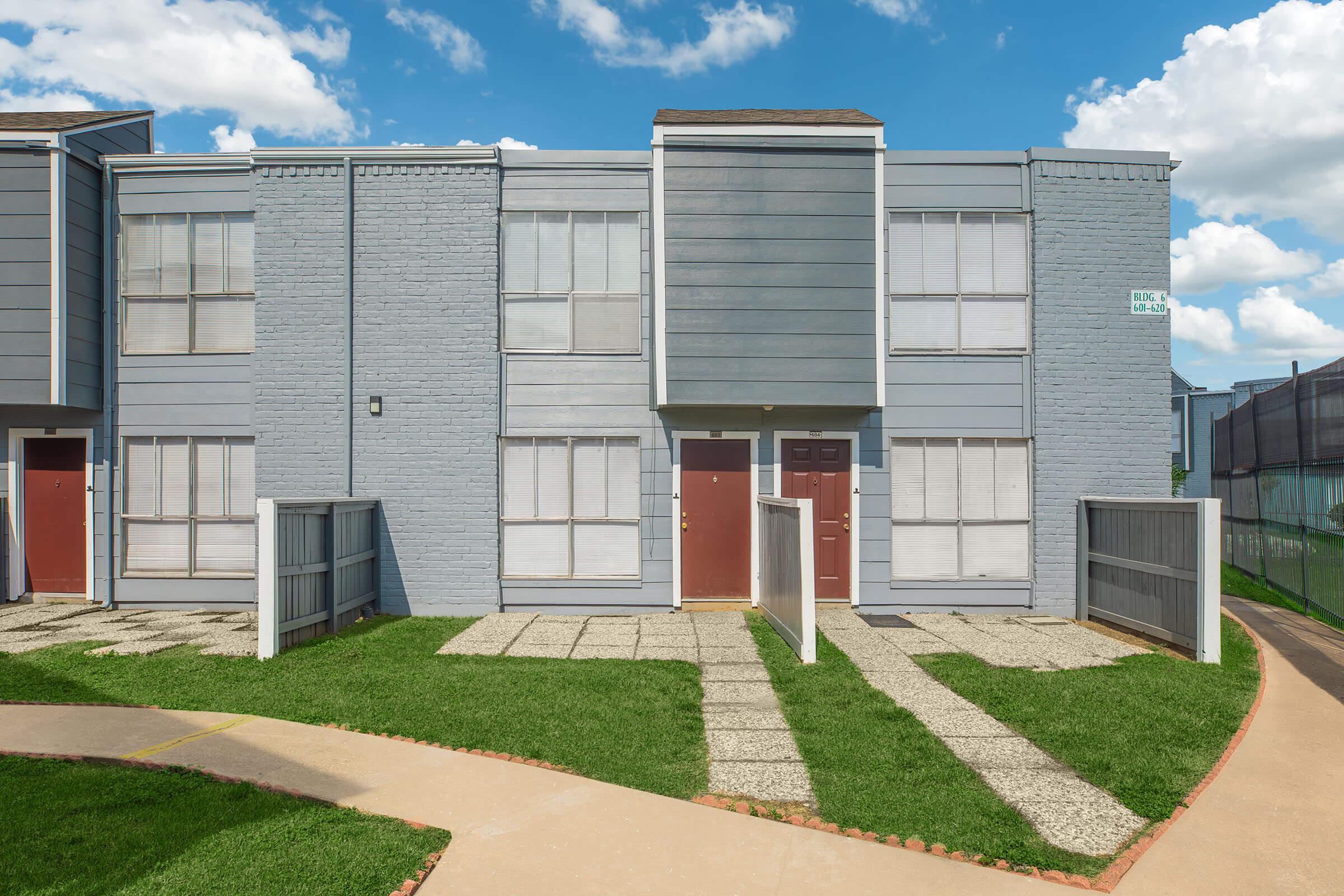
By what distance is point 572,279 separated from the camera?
33.0 ft

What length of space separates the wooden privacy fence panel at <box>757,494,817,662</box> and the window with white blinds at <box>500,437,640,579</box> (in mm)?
→ 1882

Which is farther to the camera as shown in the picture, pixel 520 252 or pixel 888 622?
pixel 520 252

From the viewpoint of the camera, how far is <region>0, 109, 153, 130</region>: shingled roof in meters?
9.91

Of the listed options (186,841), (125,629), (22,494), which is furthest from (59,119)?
(186,841)

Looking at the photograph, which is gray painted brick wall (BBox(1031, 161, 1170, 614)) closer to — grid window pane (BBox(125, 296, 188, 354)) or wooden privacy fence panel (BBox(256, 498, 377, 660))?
wooden privacy fence panel (BBox(256, 498, 377, 660))

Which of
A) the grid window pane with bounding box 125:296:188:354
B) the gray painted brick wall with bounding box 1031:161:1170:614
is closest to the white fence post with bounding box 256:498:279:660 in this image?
the grid window pane with bounding box 125:296:188:354

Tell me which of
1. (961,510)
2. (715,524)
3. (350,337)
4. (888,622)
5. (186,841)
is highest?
(350,337)

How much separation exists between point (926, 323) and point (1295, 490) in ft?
21.2

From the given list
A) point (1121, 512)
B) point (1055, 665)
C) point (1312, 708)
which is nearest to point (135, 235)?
point (1055, 665)

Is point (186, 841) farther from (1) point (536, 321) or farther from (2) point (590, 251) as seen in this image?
(2) point (590, 251)

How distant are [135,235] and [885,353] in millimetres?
10573

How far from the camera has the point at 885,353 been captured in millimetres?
9961

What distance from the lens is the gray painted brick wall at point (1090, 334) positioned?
32.8 feet

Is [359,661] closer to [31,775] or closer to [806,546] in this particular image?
[31,775]
